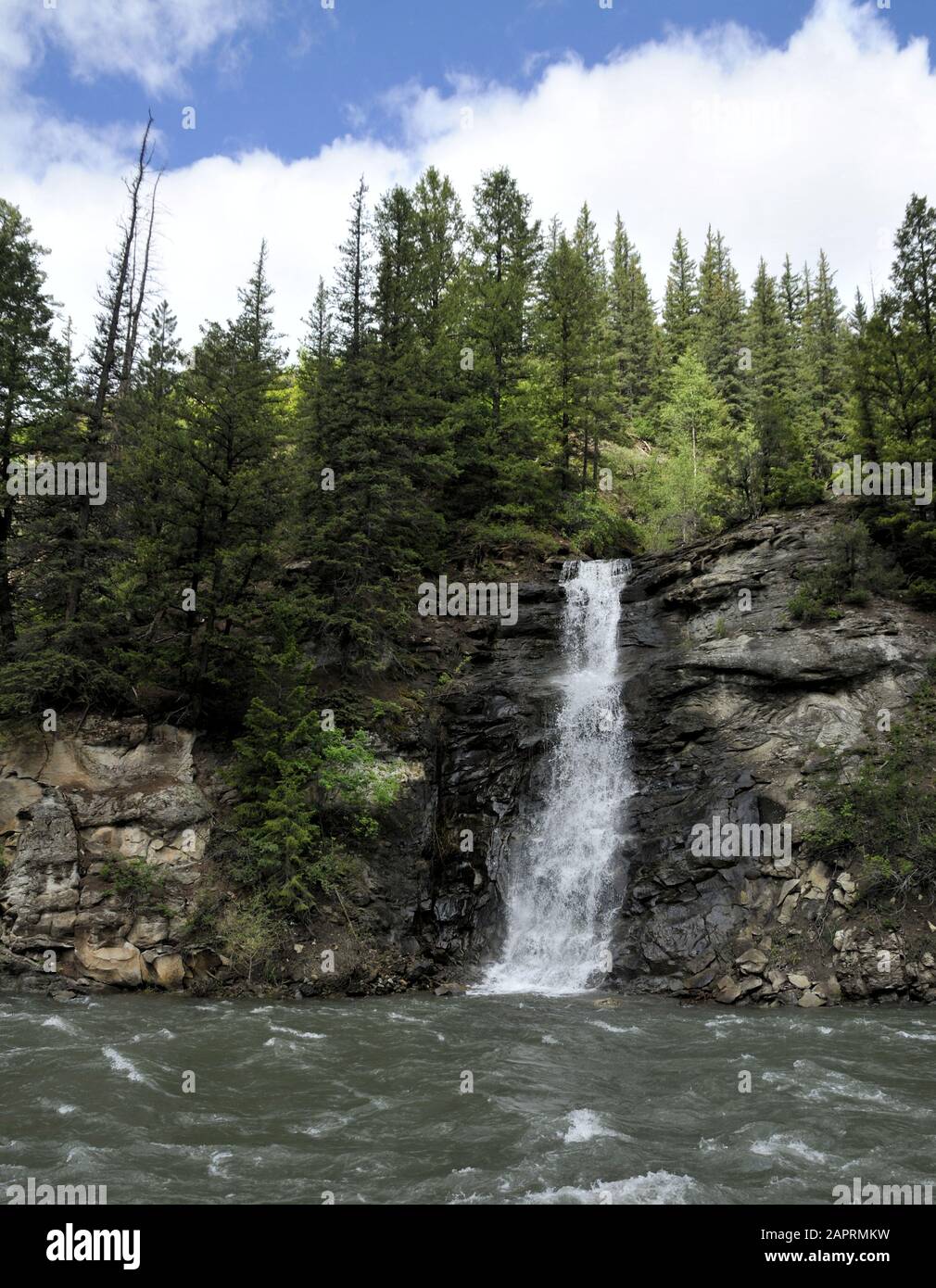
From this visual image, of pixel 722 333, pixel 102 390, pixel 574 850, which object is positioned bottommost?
pixel 574 850

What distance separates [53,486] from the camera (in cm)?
1964

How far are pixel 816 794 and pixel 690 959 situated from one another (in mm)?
4589

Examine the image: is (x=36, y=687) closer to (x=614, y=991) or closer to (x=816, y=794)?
(x=614, y=991)

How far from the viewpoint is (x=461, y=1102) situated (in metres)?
9.97

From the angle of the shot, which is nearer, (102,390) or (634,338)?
(102,390)

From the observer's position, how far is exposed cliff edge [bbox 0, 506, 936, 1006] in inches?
607

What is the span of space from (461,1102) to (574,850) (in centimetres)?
940

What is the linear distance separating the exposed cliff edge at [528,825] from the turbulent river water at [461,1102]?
3.96 ft

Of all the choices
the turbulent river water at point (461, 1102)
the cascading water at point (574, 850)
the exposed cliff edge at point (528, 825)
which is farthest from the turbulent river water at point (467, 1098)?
the exposed cliff edge at point (528, 825)

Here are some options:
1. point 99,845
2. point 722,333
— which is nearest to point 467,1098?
point 99,845

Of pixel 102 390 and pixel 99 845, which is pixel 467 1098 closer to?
pixel 99 845

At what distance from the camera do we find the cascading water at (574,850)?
669 inches

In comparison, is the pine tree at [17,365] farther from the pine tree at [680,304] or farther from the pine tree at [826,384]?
the pine tree at [680,304]

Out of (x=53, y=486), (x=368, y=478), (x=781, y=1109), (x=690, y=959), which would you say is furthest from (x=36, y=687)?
(x=781, y=1109)
